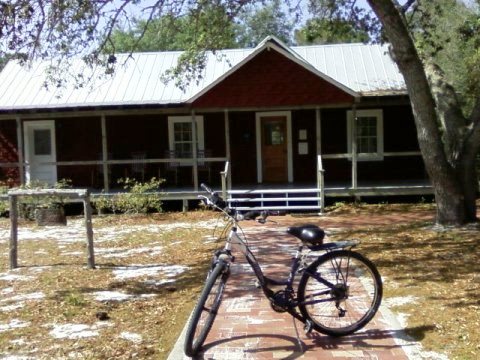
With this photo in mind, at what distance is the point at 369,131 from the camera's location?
18.7 meters

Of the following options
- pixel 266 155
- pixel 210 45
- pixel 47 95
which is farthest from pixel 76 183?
pixel 210 45

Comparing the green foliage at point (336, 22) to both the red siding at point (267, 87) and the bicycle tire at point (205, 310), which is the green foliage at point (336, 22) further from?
the bicycle tire at point (205, 310)

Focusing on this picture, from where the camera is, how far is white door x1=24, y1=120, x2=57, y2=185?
19234mm

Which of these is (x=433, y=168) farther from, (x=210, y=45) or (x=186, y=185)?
(x=186, y=185)

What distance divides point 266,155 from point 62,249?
30.3ft

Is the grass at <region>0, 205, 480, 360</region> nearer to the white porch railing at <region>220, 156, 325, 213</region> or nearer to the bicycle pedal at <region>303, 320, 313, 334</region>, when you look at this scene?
the bicycle pedal at <region>303, 320, 313, 334</region>

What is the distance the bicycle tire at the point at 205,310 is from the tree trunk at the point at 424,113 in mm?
6852

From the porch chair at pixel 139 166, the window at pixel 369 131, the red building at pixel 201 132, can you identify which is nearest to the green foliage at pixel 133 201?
the red building at pixel 201 132

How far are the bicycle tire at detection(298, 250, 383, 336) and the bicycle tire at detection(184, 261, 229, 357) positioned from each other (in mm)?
733

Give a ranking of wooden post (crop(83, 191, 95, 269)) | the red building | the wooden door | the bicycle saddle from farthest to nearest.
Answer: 1. the wooden door
2. the red building
3. wooden post (crop(83, 191, 95, 269))
4. the bicycle saddle

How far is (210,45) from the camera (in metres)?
14.4

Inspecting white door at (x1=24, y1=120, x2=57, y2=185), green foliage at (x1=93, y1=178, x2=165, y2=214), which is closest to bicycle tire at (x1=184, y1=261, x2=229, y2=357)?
green foliage at (x1=93, y1=178, x2=165, y2=214)

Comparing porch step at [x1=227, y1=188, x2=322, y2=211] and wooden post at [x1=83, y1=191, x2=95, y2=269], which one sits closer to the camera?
wooden post at [x1=83, y1=191, x2=95, y2=269]

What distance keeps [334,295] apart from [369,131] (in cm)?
1392
